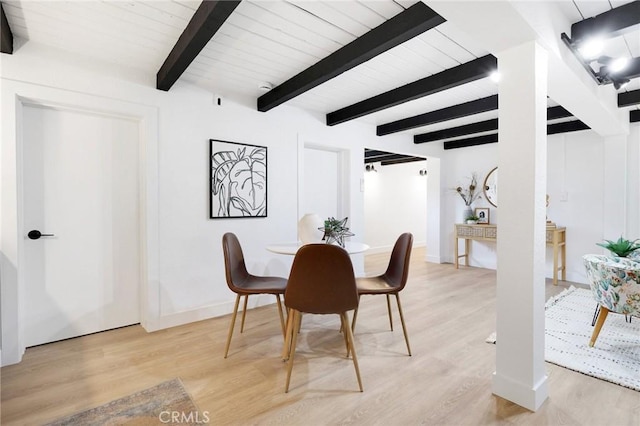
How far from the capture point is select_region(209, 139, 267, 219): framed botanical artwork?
3.10m

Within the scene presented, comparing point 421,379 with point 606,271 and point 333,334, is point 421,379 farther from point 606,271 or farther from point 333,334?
point 606,271

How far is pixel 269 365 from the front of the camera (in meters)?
2.17

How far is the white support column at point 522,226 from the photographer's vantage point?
1.68 m

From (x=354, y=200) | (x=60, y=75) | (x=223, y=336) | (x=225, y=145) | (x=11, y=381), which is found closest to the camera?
(x=11, y=381)

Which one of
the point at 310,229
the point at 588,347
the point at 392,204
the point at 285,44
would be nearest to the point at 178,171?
the point at 310,229

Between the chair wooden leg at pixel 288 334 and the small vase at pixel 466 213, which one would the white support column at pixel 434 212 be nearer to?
the small vase at pixel 466 213

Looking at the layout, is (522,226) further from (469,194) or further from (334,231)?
(469,194)

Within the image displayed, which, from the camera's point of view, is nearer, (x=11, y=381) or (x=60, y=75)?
(x=11, y=381)

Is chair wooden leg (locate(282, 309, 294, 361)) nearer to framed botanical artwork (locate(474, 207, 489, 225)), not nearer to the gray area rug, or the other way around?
the gray area rug

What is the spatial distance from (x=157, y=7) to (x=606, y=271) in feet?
11.5

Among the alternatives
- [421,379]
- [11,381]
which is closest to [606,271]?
[421,379]

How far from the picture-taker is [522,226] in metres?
1.71

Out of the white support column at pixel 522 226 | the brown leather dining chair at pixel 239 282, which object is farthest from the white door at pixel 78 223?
the white support column at pixel 522 226

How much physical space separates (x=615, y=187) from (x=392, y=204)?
4.17 m
